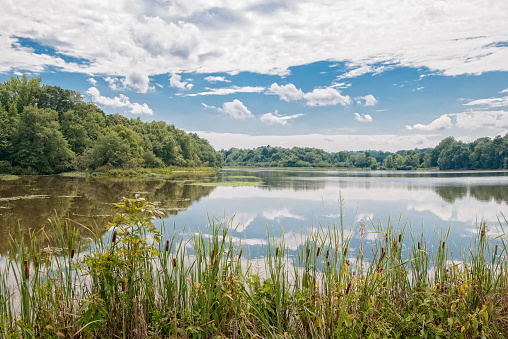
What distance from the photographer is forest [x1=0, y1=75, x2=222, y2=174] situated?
126 ft

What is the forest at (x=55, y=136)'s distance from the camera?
126 feet

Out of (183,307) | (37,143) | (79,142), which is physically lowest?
(183,307)

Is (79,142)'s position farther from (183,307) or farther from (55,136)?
(183,307)

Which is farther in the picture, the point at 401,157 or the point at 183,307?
the point at 401,157

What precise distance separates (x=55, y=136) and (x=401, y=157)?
10058cm

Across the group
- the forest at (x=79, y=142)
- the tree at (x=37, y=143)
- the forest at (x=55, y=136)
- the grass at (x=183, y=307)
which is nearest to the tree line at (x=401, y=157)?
the forest at (x=79, y=142)

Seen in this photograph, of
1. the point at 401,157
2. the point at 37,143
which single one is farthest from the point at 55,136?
the point at 401,157

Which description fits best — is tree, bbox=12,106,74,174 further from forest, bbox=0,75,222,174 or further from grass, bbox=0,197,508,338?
grass, bbox=0,197,508,338

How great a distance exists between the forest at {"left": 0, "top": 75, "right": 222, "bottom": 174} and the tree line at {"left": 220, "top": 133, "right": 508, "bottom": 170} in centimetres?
7519

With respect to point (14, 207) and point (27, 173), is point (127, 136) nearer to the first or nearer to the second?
point (27, 173)

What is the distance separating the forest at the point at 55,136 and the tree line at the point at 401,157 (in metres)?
75.2

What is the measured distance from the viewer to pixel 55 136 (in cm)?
4066

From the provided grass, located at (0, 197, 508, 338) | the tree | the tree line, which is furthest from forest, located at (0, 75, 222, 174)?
the tree line

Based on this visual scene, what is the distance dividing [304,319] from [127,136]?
55.5 meters
